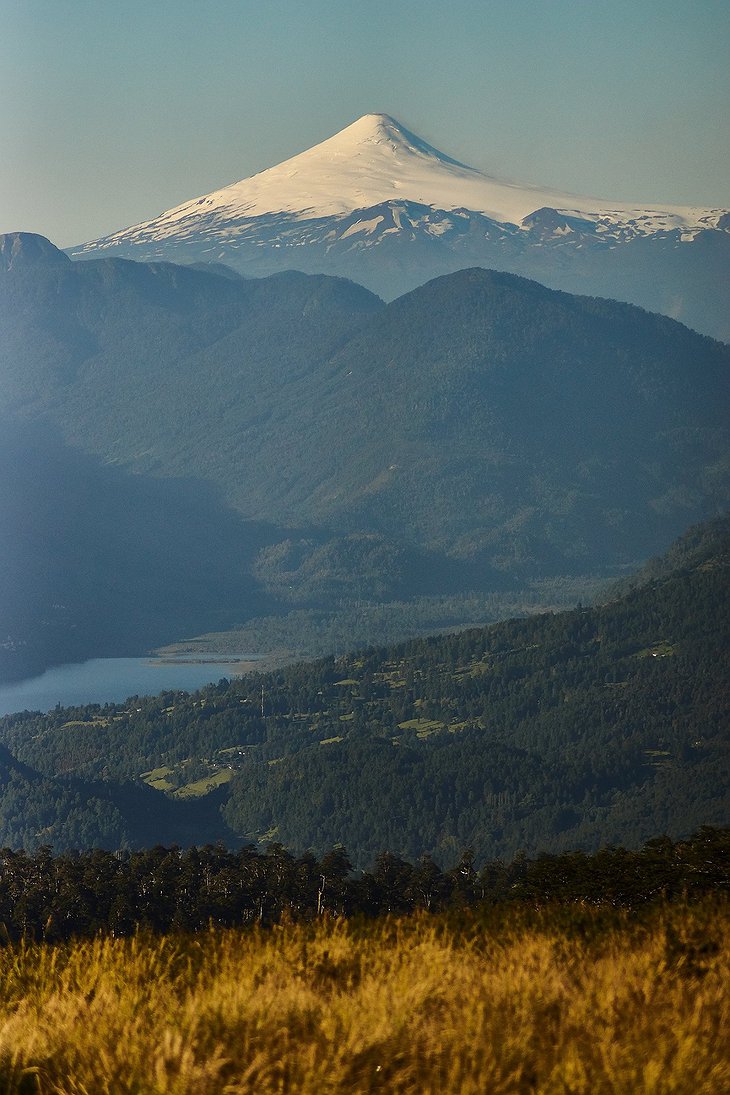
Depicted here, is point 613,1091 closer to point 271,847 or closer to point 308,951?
point 308,951

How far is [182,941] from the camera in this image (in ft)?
48.4

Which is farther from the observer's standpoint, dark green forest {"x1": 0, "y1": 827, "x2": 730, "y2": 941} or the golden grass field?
dark green forest {"x1": 0, "y1": 827, "x2": 730, "y2": 941}

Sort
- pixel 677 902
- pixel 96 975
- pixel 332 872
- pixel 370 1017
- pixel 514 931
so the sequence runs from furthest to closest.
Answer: pixel 332 872 → pixel 677 902 → pixel 514 931 → pixel 96 975 → pixel 370 1017

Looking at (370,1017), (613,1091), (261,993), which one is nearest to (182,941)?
(261,993)

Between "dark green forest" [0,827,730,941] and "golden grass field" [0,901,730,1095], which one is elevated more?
"golden grass field" [0,901,730,1095]

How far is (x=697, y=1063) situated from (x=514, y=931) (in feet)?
14.9

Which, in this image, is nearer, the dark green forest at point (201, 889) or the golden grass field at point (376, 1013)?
the golden grass field at point (376, 1013)

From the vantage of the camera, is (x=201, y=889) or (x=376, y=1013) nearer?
(x=376, y=1013)

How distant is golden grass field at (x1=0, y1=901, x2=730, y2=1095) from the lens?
10258 mm

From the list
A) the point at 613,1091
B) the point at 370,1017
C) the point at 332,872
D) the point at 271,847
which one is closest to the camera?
the point at 613,1091

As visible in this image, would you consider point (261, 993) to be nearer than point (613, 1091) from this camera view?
No

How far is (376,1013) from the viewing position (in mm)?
11328

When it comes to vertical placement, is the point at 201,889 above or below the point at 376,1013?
below

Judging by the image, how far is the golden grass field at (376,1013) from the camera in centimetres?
1026
